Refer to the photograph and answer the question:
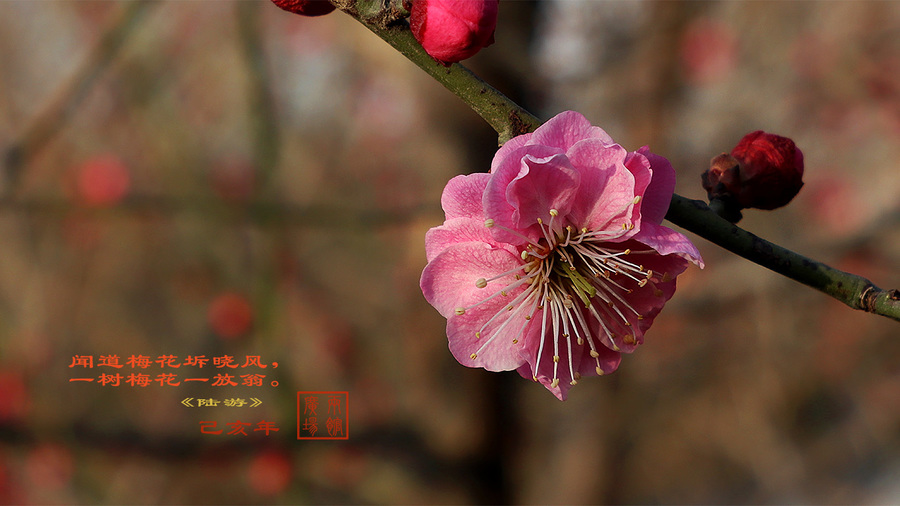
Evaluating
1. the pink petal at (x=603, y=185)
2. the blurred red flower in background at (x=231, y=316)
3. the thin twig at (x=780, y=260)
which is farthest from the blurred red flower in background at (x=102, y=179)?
the thin twig at (x=780, y=260)

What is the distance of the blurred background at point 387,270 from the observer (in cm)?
252

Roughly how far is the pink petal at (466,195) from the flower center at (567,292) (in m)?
0.06

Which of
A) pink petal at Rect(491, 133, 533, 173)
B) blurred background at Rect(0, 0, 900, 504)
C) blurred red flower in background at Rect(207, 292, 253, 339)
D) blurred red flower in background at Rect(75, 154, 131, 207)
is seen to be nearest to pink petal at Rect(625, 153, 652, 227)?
pink petal at Rect(491, 133, 533, 173)

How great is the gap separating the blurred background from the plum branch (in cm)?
165

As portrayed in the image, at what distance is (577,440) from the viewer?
295 cm

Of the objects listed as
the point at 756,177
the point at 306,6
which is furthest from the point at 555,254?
the point at 306,6

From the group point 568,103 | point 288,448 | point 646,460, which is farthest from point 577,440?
point 646,460

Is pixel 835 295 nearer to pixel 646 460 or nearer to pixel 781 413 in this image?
pixel 781 413

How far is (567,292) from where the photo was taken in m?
0.85

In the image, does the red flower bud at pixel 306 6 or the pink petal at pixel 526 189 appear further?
the red flower bud at pixel 306 6

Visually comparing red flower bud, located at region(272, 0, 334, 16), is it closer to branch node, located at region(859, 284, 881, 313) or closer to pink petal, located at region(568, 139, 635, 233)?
pink petal, located at region(568, 139, 635, 233)

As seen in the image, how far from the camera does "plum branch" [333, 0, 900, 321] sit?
66 centimetres

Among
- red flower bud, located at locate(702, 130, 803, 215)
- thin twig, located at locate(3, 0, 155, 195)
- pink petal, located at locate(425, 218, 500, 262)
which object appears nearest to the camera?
pink petal, located at locate(425, 218, 500, 262)

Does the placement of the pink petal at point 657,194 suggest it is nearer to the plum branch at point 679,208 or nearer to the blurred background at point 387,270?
the plum branch at point 679,208
